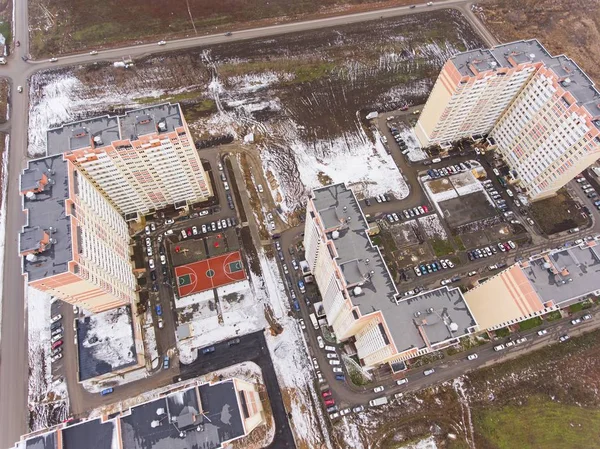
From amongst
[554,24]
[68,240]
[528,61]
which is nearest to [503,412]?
[528,61]

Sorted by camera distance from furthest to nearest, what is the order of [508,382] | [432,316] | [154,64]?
[154,64], [508,382], [432,316]

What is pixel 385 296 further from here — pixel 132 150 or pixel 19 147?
pixel 19 147

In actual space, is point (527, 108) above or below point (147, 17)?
below

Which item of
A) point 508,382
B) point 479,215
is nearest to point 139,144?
point 479,215

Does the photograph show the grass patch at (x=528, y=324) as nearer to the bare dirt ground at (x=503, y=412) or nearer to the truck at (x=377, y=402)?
the bare dirt ground at (x=503, y=412)

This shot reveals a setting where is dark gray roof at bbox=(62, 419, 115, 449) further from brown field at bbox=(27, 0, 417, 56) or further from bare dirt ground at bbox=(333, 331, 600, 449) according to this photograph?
brown field at bbox=(27, 0, 417, 56)

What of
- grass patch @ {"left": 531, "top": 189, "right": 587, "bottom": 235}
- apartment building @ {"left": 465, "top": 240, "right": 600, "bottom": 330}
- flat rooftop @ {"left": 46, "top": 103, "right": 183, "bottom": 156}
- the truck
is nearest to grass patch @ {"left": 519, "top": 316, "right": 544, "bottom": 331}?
apartment building @ {"left": 465, "top": 240, "right": 600, "bottom": 330}

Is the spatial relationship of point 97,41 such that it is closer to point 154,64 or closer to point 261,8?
point 154,64
